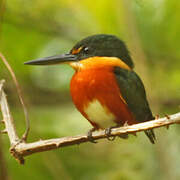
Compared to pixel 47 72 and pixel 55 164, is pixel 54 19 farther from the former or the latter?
pixel 55 164

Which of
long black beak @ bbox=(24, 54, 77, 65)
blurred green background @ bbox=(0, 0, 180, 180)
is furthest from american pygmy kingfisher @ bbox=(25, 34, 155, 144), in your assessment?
blurred green background @ bbox=(0, 0, 180, 180)

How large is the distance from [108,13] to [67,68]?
0.94 metres

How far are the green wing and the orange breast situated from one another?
37 millimetres

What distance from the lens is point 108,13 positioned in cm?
546

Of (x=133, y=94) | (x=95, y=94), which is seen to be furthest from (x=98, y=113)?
(x=133, y=94)

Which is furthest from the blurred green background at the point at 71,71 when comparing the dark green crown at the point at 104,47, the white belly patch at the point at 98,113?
the white belly patch at the point at 98,113

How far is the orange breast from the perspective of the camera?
3.90 meters

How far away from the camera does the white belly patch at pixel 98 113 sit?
3.91 metres

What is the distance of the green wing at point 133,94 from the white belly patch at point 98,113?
166mm

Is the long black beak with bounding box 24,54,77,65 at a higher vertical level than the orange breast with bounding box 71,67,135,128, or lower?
higher

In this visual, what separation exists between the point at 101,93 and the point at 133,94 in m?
0.27

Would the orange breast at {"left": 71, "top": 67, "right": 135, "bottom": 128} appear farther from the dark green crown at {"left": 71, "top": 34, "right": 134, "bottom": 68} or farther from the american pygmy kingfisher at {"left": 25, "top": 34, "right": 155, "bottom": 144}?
the dark green crown at {"left": 71, "top": 34, "right": 134, "bottom": 68}

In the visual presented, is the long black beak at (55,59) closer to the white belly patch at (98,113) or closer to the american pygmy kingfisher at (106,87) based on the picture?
the american pygmy kingfisher at (106,87)

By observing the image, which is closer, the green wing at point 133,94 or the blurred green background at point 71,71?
the green wing at point 133,94
